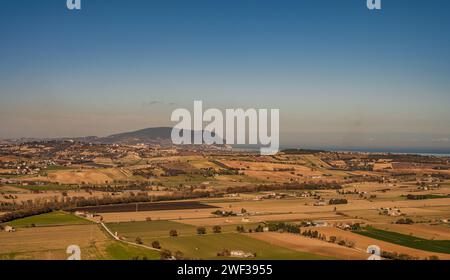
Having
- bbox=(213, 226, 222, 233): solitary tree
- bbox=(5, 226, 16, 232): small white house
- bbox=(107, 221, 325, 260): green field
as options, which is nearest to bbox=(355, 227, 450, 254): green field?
bbox=(107, 221, 325, 260): green field

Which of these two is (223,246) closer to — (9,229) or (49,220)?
(9,229)

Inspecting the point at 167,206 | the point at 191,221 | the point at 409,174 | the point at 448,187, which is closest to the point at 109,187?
the point at 167,206

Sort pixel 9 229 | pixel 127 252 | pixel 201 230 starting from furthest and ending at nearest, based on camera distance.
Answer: pixel 201 230 < pixel 9 229 < pixel 127 252

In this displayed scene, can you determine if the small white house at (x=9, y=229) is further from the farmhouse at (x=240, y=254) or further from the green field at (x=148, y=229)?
the farmhouse at (x=240, y=254)

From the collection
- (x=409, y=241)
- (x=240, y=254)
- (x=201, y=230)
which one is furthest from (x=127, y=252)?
(x=409, y=241)

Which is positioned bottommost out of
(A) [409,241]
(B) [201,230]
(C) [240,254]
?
(A) [409,241]
